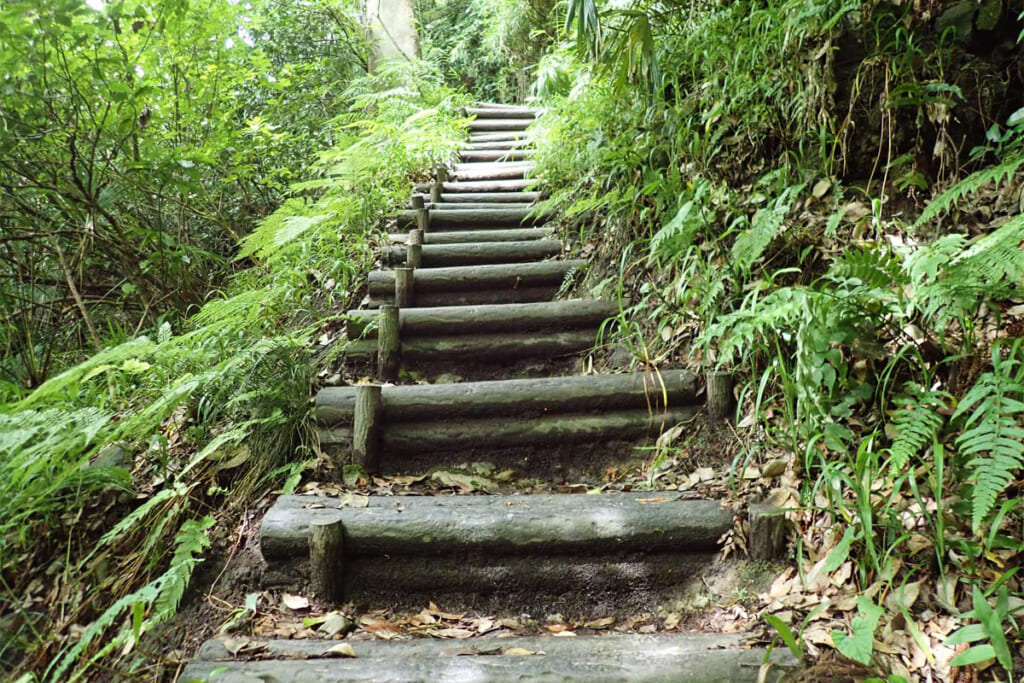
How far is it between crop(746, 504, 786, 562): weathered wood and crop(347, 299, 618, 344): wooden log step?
64.5 inches

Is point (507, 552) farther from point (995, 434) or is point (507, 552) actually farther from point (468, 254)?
point (468, 254)

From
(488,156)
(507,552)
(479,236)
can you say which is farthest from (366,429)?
(488,156)

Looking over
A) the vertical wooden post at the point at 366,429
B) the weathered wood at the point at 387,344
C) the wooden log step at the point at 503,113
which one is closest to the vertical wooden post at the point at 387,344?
the weathered wood at the point at 387,344

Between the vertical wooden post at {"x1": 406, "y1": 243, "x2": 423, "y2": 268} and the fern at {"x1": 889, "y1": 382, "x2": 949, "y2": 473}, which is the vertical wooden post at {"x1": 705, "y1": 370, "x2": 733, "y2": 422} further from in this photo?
the vertical wooden post at {"x1": 406, "y1": 243, "x2": 423, "y2": 268}

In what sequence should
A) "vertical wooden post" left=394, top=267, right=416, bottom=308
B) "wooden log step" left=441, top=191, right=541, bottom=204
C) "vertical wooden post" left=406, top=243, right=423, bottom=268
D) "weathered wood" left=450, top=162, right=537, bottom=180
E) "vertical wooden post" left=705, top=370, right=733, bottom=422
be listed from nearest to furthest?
"vertical wooden post" left=705, top=370, right=733, bottom=422 < "vertical wooden post" left=394, top=267, right=416, bottom=308 < "vertical wooden post" left=406, top=243, right=423, bottom=268 < "wooden log step" left=441, top=191, right=541, bottom=204 < "weathered wood" left=450, top=162, right=537, bottom=180

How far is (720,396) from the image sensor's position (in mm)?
2676

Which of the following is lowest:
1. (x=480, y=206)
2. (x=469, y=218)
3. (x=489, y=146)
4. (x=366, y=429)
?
(x=366, y=429)

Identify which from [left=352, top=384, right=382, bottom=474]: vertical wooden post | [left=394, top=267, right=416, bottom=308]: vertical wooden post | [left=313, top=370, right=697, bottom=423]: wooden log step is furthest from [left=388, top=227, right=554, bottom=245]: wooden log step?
[left=352, top=384, right=382, bottom=474]: vertical wooden post

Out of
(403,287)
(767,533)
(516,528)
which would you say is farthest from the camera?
(403,287)

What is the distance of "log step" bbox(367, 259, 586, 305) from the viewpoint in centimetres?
398

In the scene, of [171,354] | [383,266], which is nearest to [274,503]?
[171,354]

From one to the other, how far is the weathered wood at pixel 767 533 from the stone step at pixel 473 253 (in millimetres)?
2670

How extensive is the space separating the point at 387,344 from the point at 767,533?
86.1 inches

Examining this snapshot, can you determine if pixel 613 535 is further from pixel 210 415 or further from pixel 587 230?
pixel 587 230
